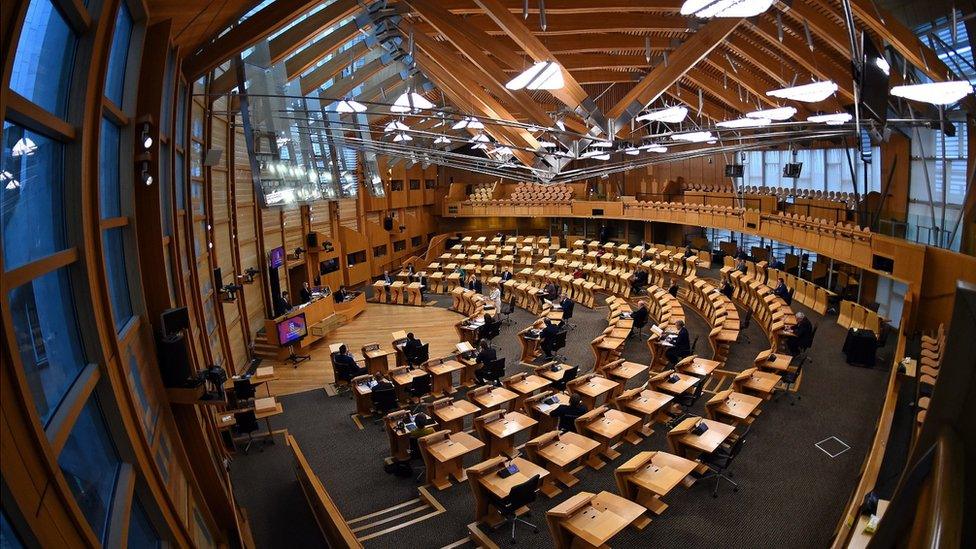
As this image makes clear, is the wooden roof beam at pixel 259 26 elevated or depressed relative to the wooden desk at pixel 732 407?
elevated

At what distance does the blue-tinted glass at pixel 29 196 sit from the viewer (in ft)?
10.4

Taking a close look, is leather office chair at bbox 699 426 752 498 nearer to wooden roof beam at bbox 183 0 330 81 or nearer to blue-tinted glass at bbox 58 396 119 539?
blue-tinted glass at bbox 58 396 119 539

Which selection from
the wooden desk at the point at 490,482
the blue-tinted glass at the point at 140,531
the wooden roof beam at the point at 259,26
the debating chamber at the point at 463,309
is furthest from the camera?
the wooden roof beam at the point at 259,26

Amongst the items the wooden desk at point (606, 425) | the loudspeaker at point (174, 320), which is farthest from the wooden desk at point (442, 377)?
the loudspeaker at point (174, 320)

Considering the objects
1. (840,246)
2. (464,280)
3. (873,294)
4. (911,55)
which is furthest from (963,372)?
(464,280)

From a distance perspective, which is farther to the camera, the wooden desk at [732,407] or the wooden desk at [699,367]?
the wooden desk at [699,367]

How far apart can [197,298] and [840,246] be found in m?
15.0

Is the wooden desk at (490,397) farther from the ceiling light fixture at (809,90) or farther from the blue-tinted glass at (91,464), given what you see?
the ceiling light fixture at (809,90)

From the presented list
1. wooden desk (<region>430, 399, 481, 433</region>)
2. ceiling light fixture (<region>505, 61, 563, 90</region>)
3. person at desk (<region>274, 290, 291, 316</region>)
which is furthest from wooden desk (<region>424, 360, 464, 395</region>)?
ceiling light fixture (<region>505, 61, 563, 90</region>)

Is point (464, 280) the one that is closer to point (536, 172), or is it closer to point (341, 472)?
point (536, 172)

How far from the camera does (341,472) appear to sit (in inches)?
375

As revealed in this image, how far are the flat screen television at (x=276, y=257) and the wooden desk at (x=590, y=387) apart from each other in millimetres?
11011

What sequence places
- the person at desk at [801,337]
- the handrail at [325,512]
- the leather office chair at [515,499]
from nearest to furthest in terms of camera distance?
the handrail at [325,512] < the leather office chair at [515,499] < the person at desk at [801,337]

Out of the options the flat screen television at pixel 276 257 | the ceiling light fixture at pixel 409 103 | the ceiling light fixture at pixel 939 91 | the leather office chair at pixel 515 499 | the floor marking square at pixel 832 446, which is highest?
the ceiling light fixture at pixel 409 103
